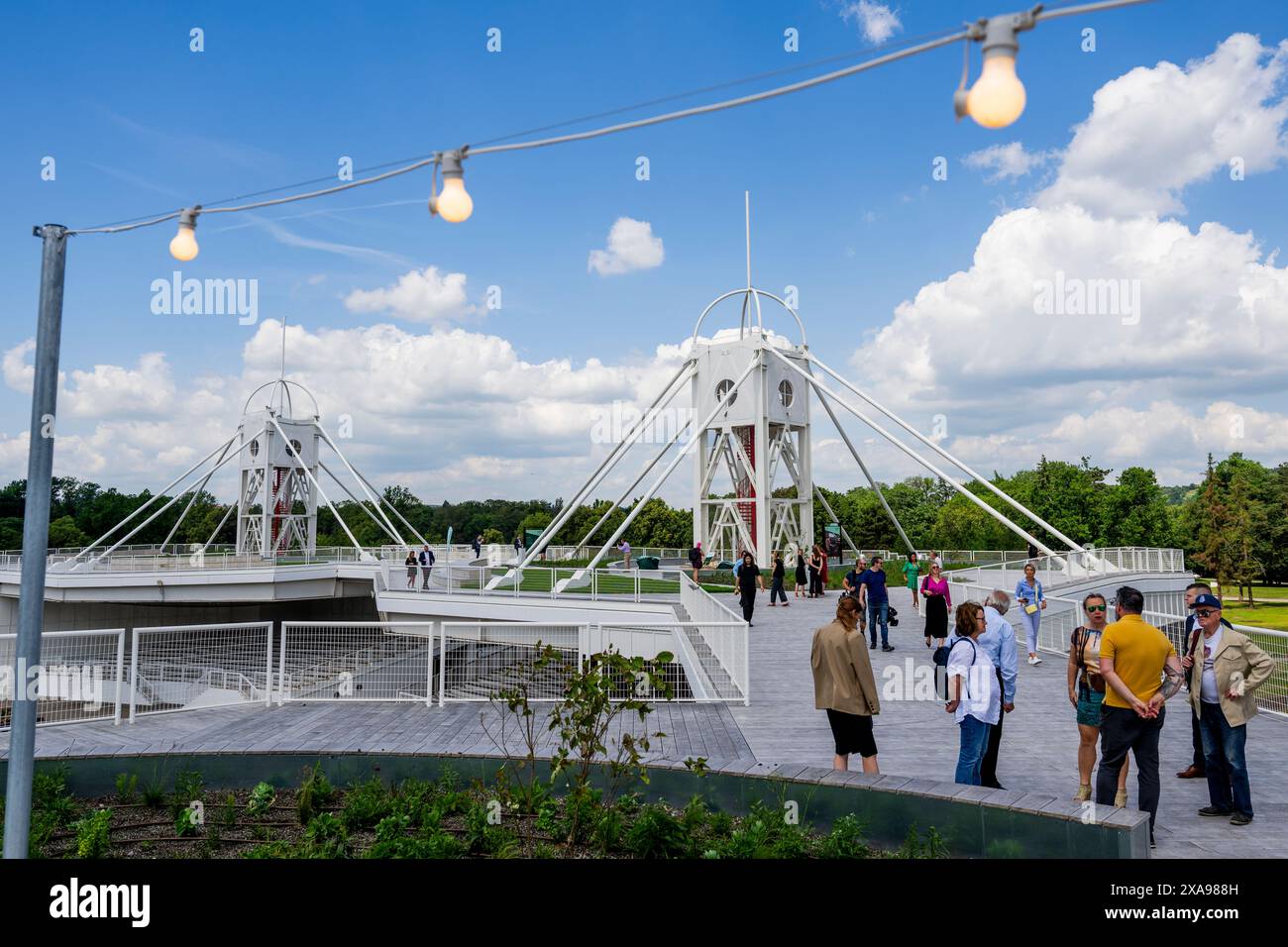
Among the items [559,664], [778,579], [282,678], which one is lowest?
[282,678]

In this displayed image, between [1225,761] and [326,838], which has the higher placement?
[1225,761]

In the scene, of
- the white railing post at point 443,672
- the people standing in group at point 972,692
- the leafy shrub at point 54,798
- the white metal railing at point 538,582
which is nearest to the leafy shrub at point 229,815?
the leafy shrub at point 54,798

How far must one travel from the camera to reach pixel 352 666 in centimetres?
1055

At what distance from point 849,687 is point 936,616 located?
778 cm

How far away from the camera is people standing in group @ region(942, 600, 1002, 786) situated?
628 centimetres

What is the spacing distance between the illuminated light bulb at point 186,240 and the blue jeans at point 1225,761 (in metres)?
7.95

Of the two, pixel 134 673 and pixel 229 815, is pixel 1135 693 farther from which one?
pixel 134 673

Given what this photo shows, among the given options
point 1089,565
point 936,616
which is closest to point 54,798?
point 936,616

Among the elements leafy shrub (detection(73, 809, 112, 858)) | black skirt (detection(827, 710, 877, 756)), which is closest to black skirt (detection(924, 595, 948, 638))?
black skirt (detection(827, 710, 877, 756))

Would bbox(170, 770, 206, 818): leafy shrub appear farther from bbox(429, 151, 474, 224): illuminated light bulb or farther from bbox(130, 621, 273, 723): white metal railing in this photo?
bbox(429, 151, 474, 224): illuminated light bulb

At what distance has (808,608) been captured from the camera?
2125 cm

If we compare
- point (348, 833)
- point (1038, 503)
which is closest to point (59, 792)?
point (348, 833)
